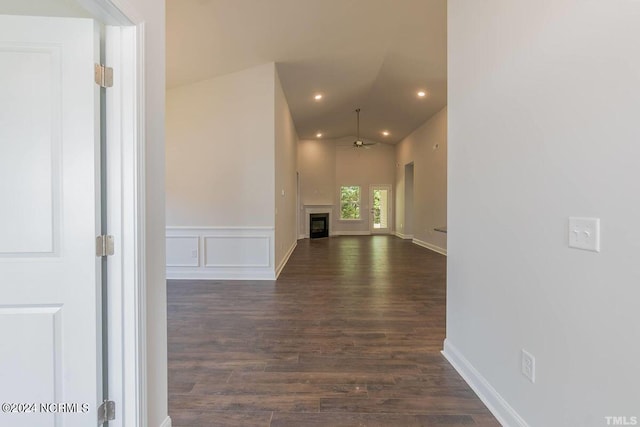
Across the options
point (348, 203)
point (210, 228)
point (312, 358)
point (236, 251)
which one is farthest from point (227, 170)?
point (348, 203)

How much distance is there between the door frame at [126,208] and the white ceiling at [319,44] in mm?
2224

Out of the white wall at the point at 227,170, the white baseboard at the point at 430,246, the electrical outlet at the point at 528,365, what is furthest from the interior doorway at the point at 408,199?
the electrical outlet at the point at 528,365

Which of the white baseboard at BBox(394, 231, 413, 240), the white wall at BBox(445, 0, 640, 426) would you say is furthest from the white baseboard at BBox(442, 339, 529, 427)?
the white baseboard at BBox(394, 231, 413, 240)

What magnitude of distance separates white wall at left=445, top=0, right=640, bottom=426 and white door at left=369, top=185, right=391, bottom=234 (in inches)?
387

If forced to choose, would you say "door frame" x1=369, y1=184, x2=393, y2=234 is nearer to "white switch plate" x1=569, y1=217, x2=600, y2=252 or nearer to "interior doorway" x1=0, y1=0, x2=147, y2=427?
"white switch plate" x1=569, y1=217, x2=600, y2=252

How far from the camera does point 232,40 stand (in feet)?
12.3

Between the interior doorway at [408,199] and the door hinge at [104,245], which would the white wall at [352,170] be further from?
the door hinge at [104,245]

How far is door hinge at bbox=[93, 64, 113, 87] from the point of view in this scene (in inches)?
46.9

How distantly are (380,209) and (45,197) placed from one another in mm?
11297

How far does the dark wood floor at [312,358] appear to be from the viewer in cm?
169

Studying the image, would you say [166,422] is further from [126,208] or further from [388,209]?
[388,209]

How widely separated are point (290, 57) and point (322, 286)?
341 cm

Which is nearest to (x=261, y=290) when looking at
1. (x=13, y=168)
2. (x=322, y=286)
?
(x=322, y=286)

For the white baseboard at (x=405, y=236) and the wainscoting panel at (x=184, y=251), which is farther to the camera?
the white baseboard at (x=405, y=236)
